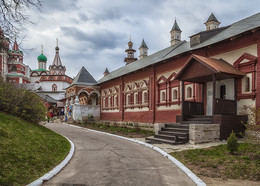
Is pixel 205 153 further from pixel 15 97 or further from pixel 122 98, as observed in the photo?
pixel 122 98

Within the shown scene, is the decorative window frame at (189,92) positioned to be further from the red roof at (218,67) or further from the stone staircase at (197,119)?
the red roof at (218,67)

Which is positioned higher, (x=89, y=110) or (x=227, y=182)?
(x=89, y=110)

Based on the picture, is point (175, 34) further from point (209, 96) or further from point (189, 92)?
point (209, 96)

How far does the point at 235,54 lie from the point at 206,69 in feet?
6.52

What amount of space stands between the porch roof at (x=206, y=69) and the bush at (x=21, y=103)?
7.74m

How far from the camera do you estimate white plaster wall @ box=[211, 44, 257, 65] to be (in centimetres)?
1180

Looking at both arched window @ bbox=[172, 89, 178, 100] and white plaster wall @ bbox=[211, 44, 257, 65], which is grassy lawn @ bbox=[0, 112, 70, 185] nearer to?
white plaster wall @ bbox=[211, 44, 257, 65]

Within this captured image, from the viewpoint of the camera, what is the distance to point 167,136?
12211 millimetres

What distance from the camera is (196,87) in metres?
15.4

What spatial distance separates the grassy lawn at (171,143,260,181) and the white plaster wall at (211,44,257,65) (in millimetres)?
4905

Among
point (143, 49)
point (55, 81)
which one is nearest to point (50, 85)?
point (55, 81)

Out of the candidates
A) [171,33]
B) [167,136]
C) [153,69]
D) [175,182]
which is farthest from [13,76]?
[175,182]

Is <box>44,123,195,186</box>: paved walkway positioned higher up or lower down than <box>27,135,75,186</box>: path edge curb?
lower down

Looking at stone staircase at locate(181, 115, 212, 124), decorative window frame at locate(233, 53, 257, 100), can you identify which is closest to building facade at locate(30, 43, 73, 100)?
stone staircase at locate(181, 115, 212, 124)
